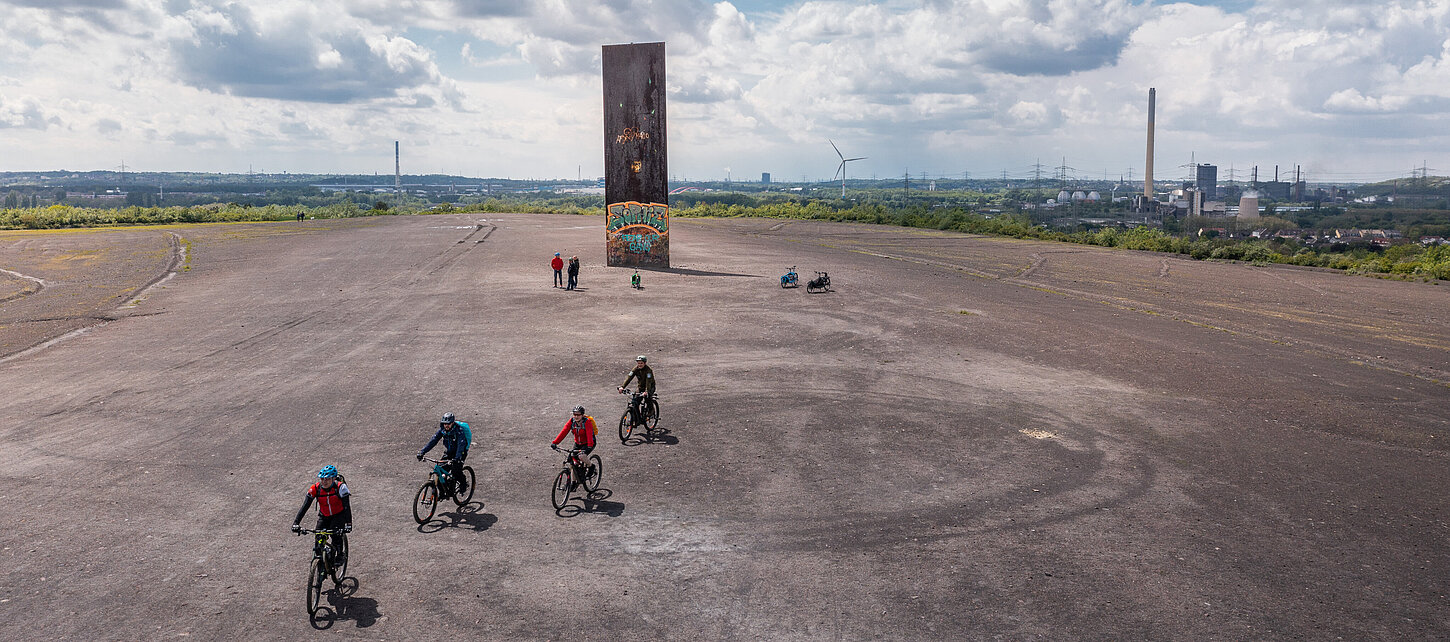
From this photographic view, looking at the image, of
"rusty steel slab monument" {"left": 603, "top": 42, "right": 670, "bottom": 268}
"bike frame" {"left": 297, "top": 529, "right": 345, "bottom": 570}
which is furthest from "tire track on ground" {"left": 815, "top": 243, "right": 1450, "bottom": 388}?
"bike frame" {"left": 297, "top": 529, "right": 345, "bottom": 570}

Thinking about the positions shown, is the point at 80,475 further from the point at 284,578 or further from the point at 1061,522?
the point at 1061,522

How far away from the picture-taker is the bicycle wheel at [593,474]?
15180mm

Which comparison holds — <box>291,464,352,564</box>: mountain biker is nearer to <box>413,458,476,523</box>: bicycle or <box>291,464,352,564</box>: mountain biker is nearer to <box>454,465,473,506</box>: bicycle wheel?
<box>413,458,476,523</box>: bicycle

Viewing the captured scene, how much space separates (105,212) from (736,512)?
110 meters

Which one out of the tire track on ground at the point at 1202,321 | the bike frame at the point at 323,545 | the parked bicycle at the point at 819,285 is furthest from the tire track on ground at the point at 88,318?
the tire track on ground at the point at 1202,321

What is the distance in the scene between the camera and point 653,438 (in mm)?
18750

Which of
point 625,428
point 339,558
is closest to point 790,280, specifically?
point 625,428

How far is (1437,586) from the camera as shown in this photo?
12359 mm

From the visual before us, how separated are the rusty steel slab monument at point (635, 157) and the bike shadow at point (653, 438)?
32.4m

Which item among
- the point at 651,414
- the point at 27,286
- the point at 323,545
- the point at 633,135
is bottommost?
the point at 323,545

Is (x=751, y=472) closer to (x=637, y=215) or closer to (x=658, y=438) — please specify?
(x=658, y=438)

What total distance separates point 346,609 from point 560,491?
4.25 m

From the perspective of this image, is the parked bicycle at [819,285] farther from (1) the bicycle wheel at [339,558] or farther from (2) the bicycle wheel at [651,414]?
(1) the bicycle wheel at [339,558]

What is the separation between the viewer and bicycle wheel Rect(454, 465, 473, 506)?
14328mm
